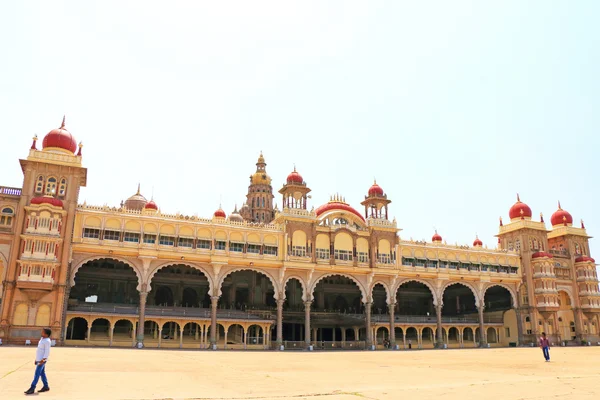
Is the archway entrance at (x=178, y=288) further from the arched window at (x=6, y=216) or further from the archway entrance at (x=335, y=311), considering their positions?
the arched window at (x=6, y=216)

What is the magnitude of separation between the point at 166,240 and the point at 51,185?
10.8 m

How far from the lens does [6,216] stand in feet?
132

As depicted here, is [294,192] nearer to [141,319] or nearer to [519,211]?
[141,319]

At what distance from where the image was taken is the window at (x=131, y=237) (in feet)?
145

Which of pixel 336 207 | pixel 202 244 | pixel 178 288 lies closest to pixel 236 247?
pixel 202 244

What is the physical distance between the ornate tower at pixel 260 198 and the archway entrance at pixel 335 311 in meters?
32.5

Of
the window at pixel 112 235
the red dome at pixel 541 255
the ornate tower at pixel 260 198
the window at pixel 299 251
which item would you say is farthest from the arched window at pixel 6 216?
the red dome at pixel 541 255

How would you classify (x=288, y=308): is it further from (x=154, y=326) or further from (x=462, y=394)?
(x=462, y=394)

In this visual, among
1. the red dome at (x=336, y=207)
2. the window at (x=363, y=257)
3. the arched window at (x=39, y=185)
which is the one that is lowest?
the window at (x=363, y=257)

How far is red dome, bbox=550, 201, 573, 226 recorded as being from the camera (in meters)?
69.1

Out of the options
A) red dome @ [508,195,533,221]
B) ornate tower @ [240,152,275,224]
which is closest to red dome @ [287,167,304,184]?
red dome @ [508,195,533,221]

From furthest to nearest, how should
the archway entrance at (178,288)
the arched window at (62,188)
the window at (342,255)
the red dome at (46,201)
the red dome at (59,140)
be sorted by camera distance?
the archway entrance at (178,288) → the window at (342,255) → the red dome at (59,140) → the arched window at (62,188) → the red dome at (46,201)

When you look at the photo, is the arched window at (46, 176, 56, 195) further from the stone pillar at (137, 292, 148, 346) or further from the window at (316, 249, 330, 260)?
A: the window at (316, 249, 330, 260)

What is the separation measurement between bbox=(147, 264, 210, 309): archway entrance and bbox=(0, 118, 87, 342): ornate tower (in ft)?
41.6
